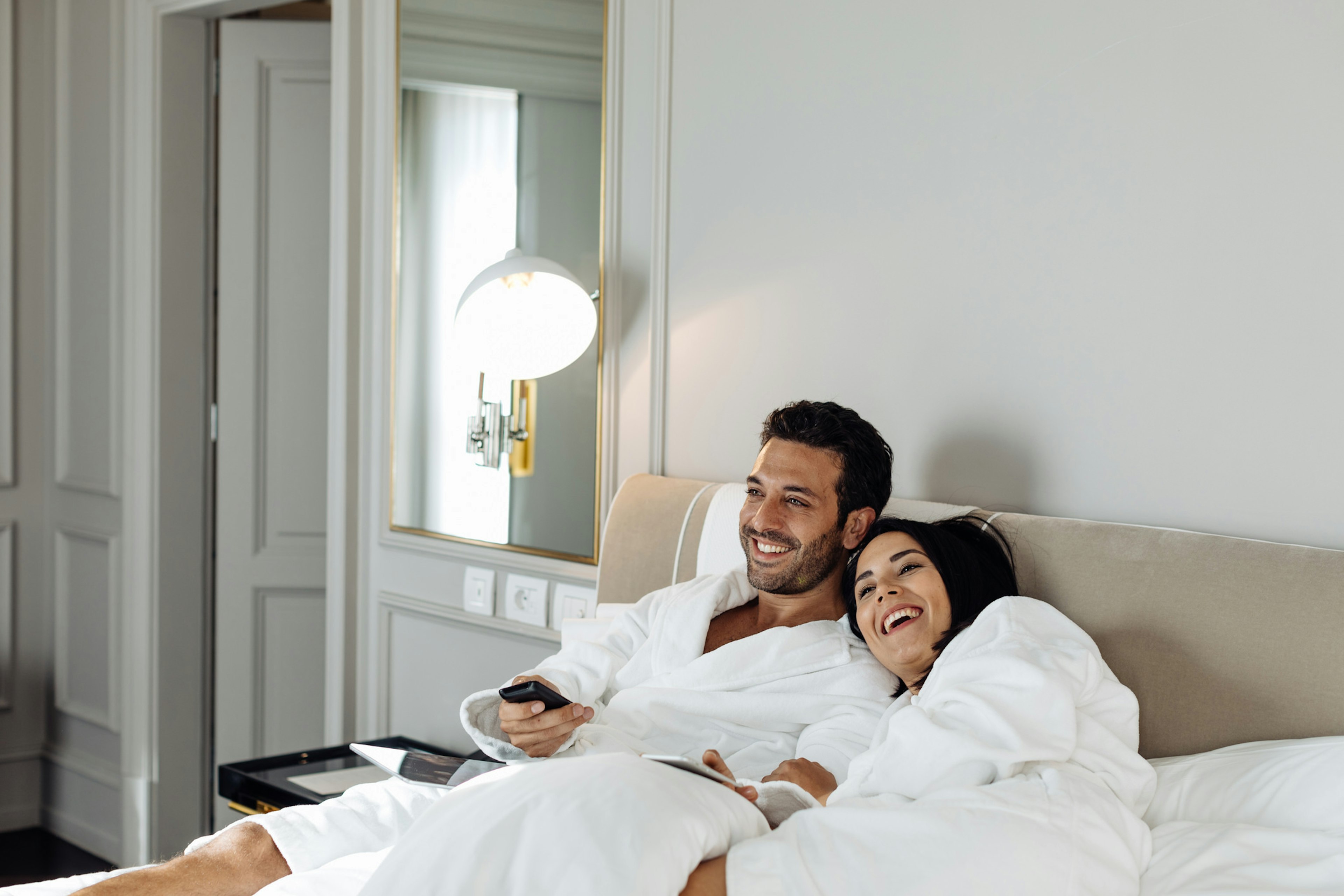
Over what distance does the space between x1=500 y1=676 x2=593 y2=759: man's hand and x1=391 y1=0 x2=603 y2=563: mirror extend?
0.69 metres

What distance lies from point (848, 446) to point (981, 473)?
218 mm

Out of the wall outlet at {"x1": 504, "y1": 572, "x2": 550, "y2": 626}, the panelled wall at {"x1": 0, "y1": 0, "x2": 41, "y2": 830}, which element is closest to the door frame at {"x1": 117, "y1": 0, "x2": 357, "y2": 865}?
the panelled wall at {"x1": 0, "y1": 0, "x2": 41, "y2": 830}

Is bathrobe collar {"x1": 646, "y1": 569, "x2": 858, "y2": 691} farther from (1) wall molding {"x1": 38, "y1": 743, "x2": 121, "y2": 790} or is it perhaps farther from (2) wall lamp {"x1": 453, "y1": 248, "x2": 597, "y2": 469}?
(1) wall molding {"x1": 38, "y1": 743, "x2": 121, "y2": 790}

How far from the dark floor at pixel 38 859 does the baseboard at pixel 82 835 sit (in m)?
0.01

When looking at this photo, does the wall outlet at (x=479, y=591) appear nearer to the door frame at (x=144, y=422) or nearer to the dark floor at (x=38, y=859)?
the door frame at (x=144, y=422)

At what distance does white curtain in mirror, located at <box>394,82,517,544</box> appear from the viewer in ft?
7.89

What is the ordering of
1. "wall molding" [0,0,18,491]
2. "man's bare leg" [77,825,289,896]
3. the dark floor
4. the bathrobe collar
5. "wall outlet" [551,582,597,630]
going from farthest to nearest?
"wall molding" [0,0,18,491] → the dark floor → "wall outlet" [551,582,597,630] → the bathrobe collar → "man's bare leg" [77,825,289,896]

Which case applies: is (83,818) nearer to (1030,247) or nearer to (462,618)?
(462,618)

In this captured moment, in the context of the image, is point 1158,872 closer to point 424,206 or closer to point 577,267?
point 577,267

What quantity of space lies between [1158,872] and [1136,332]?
2.47ft

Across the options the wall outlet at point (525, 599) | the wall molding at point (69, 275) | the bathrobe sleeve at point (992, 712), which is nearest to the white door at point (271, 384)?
the wall molding at point (69, 275)

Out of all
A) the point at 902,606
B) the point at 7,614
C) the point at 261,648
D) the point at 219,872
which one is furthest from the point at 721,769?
the point at 7,614

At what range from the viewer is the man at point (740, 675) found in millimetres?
1490

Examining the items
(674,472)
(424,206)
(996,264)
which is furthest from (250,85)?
(996,264)
